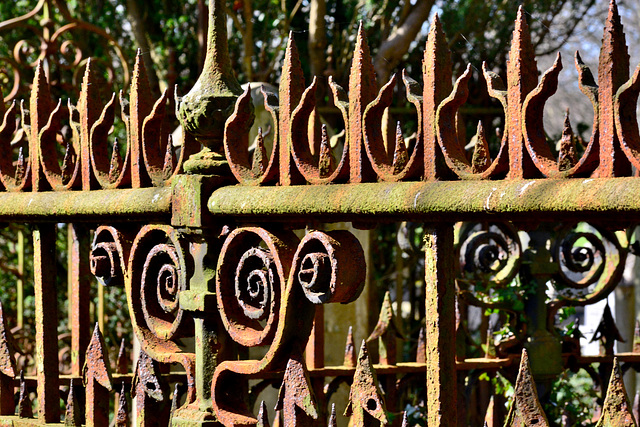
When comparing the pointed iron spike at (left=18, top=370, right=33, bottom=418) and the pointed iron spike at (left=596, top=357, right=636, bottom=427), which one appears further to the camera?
the pointed iron spike at (left=18, top=370, right=33, bottom=418)

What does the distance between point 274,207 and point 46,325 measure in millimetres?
938

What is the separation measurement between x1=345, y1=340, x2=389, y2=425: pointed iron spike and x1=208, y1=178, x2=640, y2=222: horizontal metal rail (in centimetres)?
28

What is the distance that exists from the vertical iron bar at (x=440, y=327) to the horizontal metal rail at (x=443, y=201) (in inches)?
2.6

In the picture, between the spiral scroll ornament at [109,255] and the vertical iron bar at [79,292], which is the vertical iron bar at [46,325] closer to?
the vertical iron bar at [79,292]

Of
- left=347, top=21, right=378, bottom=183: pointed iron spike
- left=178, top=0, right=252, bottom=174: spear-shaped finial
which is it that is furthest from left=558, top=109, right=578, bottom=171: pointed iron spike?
left=178, top=0, right=252, bottom=174: spear-shaped finial

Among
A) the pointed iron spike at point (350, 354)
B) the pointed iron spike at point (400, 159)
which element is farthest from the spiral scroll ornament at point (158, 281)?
the pointed iron spike at point (350, 354)

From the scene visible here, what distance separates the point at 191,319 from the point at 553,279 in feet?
7.67

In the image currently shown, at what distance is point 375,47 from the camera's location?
741 cm

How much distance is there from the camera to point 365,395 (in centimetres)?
169

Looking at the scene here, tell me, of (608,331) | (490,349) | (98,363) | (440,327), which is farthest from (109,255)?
(608,331)

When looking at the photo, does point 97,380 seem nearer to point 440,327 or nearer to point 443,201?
point 440,327

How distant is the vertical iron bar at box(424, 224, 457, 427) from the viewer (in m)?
1.59

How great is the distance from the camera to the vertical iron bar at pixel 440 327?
1.59 meters

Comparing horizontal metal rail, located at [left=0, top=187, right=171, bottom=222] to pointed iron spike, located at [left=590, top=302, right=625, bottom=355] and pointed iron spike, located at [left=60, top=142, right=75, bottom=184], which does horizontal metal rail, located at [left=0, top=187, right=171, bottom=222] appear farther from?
pointed iron spike, located at [left=590, top=302, right=625, bottom=355]
